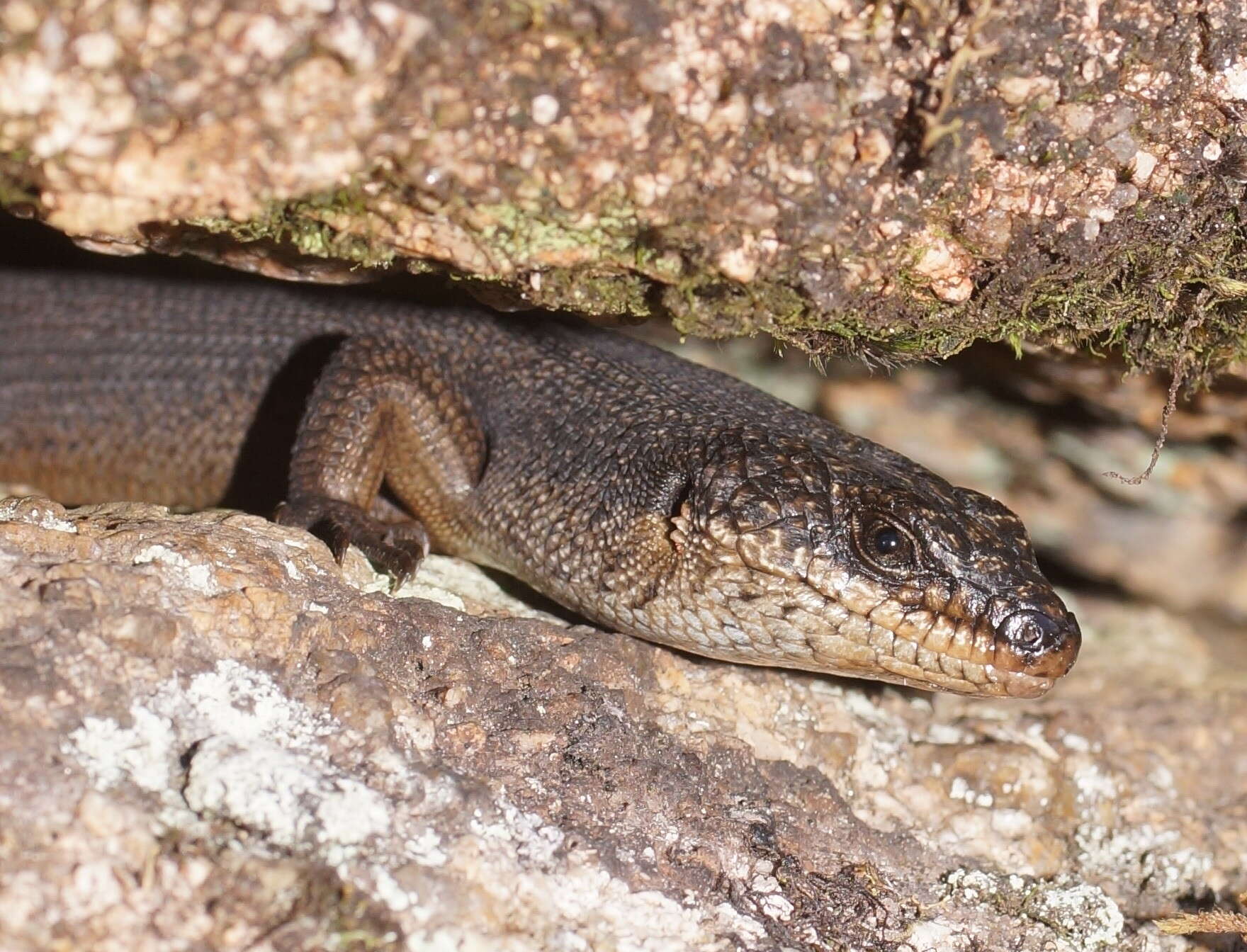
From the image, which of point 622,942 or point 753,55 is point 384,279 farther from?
point 622,942

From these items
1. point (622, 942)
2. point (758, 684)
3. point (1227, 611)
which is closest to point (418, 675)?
point (622, 942)

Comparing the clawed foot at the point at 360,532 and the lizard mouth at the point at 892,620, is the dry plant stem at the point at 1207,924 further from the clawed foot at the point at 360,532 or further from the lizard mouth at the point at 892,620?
the clawed foot at the point at 360,532

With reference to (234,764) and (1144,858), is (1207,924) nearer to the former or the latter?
(1144,858)

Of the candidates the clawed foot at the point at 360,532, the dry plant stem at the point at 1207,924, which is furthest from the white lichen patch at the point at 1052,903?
the clawed foot at the point at 360,532

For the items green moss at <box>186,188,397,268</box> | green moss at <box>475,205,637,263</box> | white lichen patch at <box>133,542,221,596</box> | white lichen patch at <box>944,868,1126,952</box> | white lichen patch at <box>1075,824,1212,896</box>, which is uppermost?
green moss at <box>475,205,637,263</box>

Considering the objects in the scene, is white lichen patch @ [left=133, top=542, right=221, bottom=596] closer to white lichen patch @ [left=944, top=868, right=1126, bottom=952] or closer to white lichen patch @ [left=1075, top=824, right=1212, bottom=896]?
white lichen patch @ [left=944, top=868, right=1126, bottom=952]

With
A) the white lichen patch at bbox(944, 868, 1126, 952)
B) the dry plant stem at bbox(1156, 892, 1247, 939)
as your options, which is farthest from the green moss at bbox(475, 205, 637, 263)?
the dry plant stem at bbox(1156, 892, 1247, 939)
